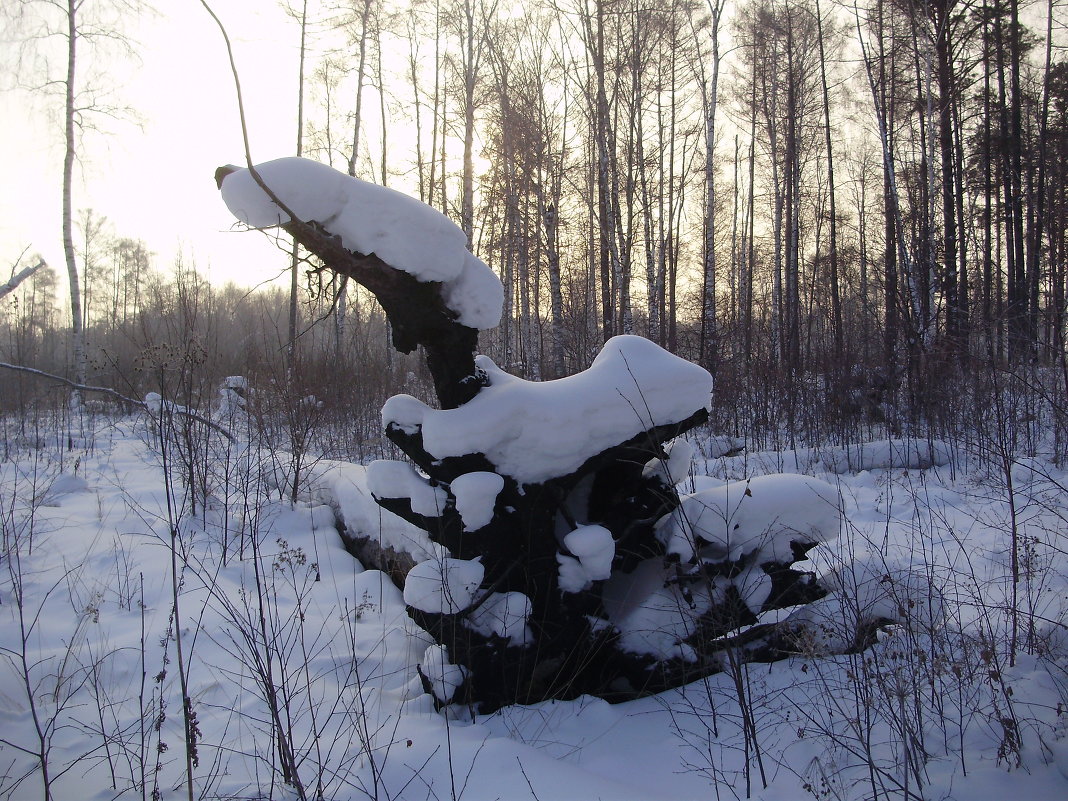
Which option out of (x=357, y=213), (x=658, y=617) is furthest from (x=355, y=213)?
(x=658, y=617)

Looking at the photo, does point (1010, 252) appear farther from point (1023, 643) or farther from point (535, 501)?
point (535, 501)

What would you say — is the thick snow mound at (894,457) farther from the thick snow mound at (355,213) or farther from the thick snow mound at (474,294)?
the thick snow mound at (355,213)

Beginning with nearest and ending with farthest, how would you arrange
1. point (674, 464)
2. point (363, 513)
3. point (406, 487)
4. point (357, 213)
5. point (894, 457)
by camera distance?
point (357, 213) < point (406, 487) < point (674, 464) < point (363, 513) < point (894, 457)

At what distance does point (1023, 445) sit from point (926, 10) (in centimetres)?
A: 848

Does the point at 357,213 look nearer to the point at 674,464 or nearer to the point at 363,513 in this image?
the point at 674,464

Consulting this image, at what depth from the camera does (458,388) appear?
9.20 feet

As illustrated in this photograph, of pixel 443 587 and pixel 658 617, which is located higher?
pixel 443 587

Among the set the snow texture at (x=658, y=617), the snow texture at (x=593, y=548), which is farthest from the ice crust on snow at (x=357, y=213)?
the snow texture at (x=658, y=617)

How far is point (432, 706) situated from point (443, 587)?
0.58 meters

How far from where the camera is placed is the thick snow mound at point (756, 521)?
2768mm

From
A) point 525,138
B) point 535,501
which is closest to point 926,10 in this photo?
point 525,138

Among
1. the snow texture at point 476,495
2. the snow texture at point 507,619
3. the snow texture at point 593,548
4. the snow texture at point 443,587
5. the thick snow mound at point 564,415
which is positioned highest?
the thick snow mound at point 564,415

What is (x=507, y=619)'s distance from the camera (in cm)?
262

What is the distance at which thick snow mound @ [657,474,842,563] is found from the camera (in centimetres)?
277
